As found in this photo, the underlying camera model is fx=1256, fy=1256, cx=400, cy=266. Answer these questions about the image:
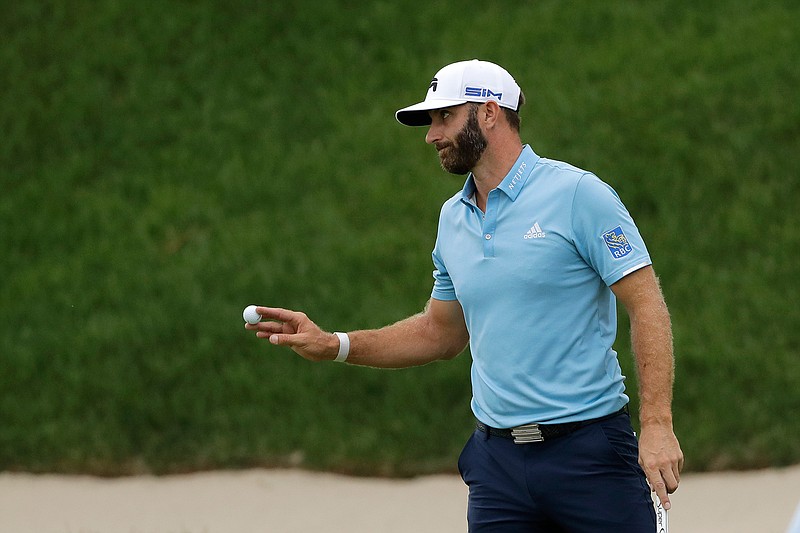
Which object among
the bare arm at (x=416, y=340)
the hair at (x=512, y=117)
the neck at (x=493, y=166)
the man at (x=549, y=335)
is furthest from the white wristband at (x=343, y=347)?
the hair at (x=512, y=117)

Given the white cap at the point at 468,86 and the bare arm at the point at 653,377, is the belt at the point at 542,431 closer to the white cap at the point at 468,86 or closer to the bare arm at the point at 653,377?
the bare arm at the point at 653,377

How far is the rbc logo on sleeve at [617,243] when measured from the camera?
3.81 metres

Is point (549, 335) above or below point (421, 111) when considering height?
below

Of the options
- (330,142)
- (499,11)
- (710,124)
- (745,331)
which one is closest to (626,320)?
(745,331)

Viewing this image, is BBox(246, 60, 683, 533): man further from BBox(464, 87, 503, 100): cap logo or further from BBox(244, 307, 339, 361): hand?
BBox(244, 307, 339, 361): hand

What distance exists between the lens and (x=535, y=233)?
3.96m

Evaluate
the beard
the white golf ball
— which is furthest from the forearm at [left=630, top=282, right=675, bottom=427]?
the white golf ball

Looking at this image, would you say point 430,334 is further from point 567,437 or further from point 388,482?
point 388,482

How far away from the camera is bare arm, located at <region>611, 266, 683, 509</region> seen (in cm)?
368

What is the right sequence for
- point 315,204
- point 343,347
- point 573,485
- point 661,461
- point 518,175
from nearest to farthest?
point 661,461 < point 573,485 < point 518,175 < point 343,347 < point 315,204

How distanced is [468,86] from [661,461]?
54.0 inches

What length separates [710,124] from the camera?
10.9m

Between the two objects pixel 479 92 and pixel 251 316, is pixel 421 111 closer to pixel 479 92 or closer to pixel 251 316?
pixel 479 92

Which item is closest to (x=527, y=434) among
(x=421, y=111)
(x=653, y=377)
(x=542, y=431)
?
(x=542, y=431)
